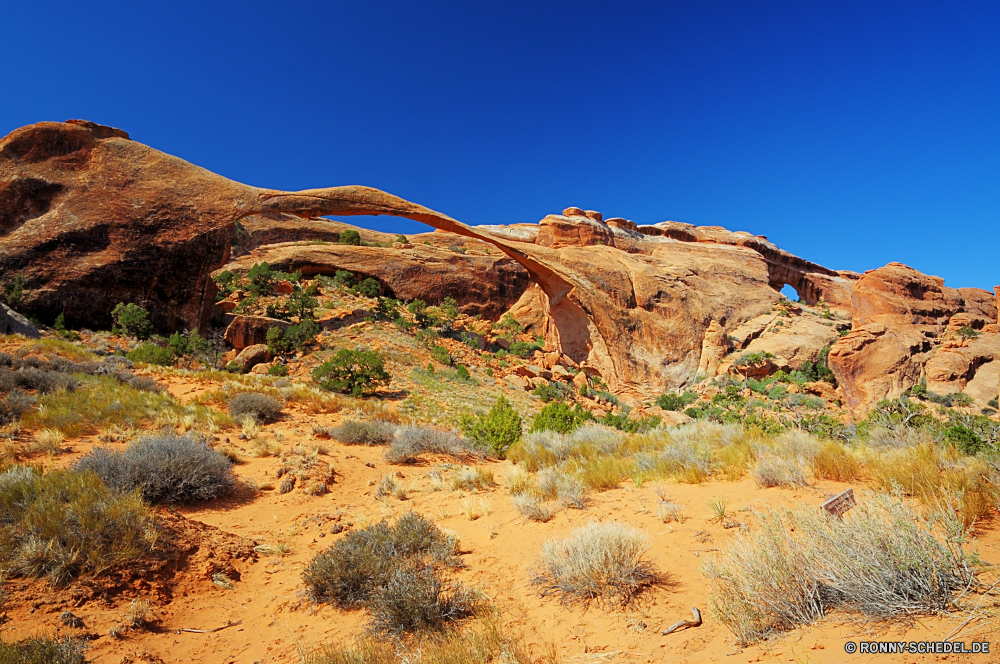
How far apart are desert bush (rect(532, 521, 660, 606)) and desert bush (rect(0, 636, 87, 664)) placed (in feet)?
8.56

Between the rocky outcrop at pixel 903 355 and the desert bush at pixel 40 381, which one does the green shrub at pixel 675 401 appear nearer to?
the rocky outcrop at pixel 903 355

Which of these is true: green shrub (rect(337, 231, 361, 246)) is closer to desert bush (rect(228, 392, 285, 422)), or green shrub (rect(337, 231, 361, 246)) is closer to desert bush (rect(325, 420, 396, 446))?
desert bush (rect(228, 392, 285, 422))

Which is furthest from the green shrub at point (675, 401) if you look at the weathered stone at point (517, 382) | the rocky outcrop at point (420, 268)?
the rocky outcrop at point (420, 268)

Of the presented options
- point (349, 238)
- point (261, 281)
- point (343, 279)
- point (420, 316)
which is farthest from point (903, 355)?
point (349, 238)

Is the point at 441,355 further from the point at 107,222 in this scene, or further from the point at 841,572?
the point at 841,572

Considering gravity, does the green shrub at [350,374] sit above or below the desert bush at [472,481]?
above

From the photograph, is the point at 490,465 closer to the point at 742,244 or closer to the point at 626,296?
the point at 626,296

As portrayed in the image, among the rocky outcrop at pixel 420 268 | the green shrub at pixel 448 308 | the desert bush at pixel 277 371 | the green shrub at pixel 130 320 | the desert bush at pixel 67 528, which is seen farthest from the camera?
the green shrub at pixel 448 308

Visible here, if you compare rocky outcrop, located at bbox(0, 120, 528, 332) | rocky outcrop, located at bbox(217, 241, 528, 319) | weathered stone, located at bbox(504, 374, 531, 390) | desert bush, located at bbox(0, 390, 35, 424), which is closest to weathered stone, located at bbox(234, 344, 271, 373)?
rocky outcrop, located at bbox(0, 120, 528, 332)

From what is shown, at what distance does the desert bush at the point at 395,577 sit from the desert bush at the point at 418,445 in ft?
11.4

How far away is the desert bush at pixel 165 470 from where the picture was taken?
447 centimetres

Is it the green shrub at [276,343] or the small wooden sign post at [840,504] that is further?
the green shrub at [276,343]

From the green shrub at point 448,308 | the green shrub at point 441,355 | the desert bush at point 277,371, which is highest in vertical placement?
the green shrub at point 448,308

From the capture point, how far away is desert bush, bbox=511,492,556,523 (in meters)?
4.26
